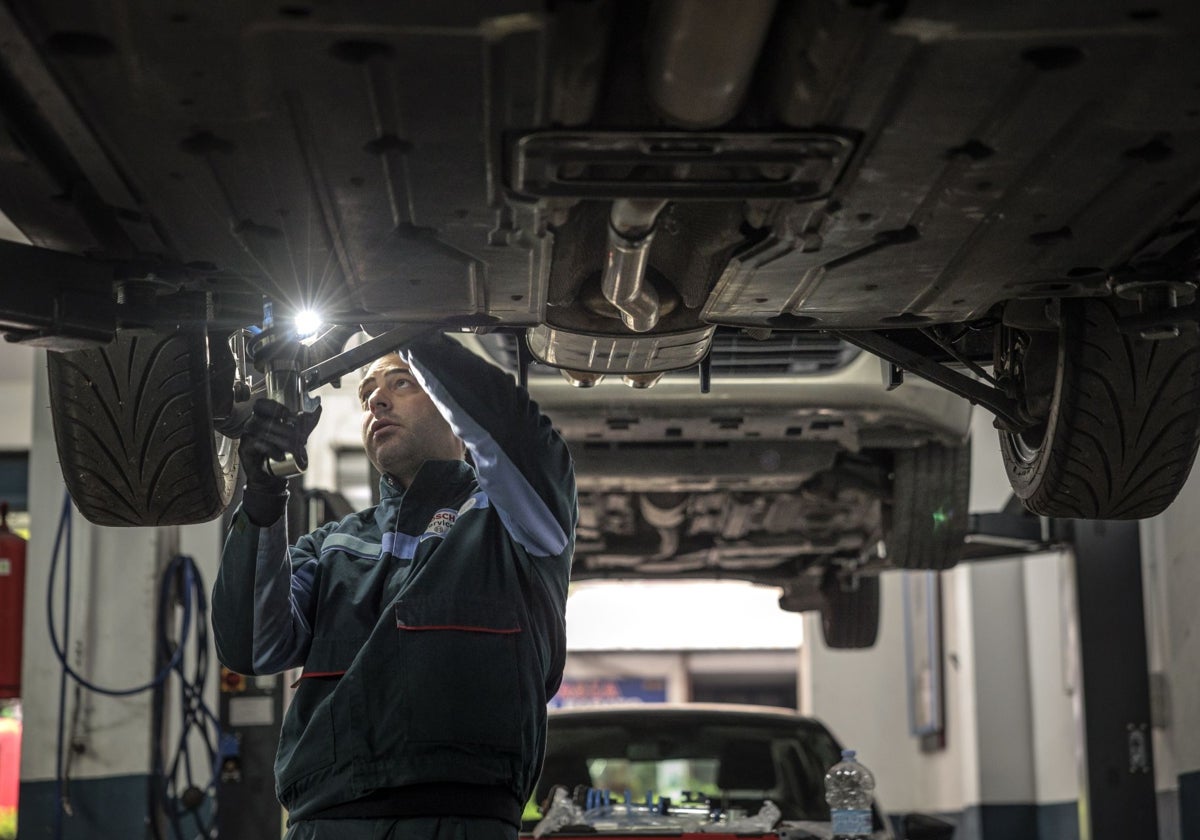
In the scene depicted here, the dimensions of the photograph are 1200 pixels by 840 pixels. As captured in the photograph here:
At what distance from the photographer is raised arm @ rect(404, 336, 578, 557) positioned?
2.72 metres

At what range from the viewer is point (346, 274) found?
2621 millimetres

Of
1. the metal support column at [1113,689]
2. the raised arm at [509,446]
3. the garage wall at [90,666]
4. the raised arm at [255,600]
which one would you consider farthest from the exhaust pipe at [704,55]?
the garage wall at [90,666]

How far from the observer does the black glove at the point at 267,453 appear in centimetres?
263

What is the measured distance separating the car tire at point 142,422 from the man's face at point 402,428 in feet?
1.24

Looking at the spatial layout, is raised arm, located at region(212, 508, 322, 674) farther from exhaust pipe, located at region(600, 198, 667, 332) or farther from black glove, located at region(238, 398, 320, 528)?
exhaust pipe, located at region(600, 198, 667, 332)

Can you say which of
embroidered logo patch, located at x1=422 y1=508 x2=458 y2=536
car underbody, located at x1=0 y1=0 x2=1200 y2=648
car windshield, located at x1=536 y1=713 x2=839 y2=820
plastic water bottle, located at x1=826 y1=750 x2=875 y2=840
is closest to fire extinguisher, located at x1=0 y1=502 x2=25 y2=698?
car windshield, located at x1=536 y1=713 x2=839 y2=820

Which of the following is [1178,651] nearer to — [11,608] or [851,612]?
[851,612]

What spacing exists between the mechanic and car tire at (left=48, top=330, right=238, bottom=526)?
41cm

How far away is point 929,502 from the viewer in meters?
5.36

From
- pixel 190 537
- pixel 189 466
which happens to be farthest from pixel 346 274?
pixel 190 537

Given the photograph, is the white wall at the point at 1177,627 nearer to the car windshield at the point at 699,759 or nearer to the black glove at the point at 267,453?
the car windshield at the point at 699,759

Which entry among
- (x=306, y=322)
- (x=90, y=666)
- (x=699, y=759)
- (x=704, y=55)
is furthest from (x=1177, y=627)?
(x=704, y=55)

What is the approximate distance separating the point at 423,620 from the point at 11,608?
455 cm

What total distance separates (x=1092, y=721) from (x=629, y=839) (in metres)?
2.69
